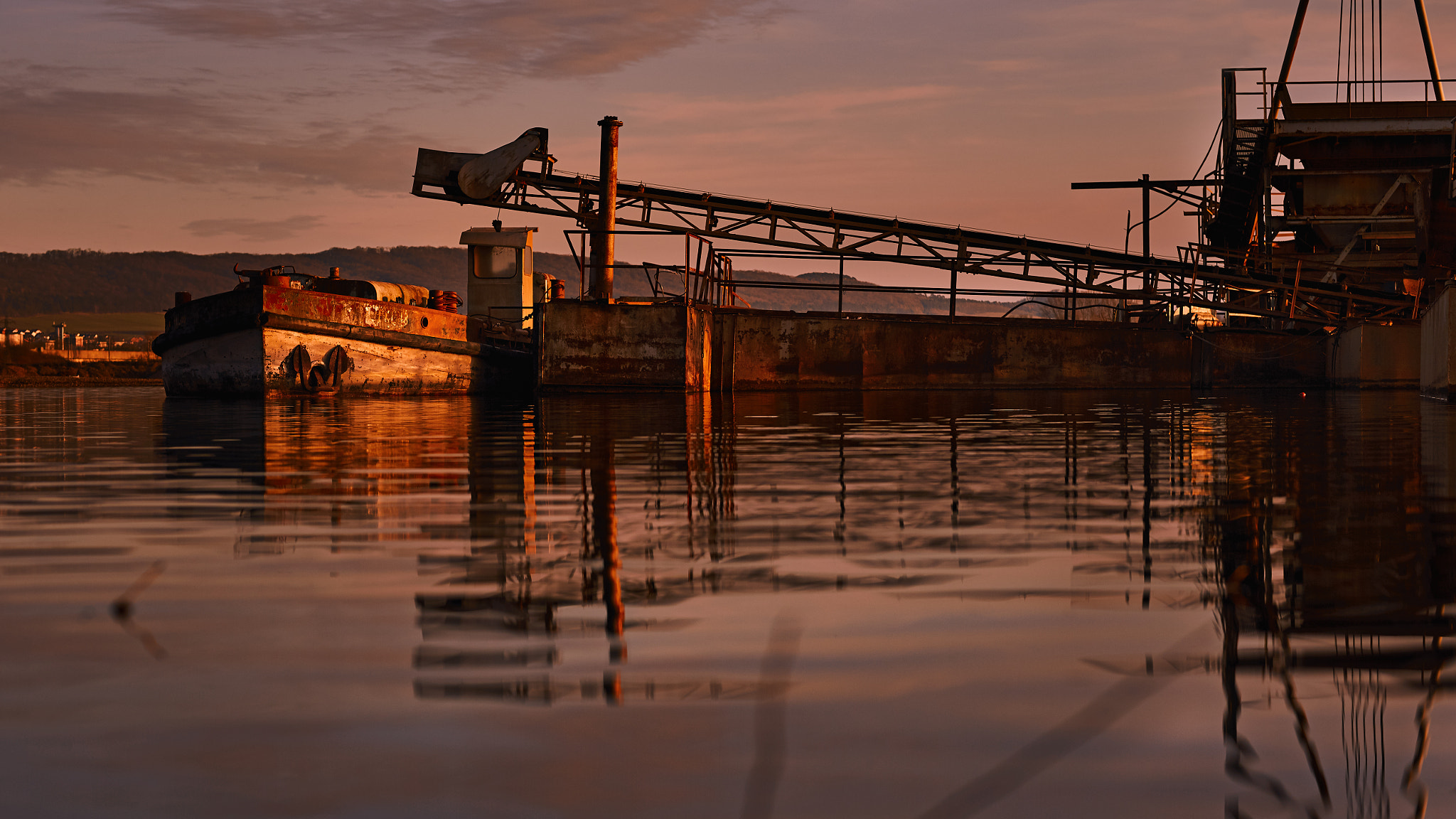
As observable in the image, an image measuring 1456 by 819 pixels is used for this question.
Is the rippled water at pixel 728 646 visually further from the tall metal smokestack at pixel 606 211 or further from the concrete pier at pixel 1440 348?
the tall metal smokestack at pixel 606 211

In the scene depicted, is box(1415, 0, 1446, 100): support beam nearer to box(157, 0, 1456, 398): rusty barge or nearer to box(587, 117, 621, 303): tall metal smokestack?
box(157, 0, 1456, 398): rusty barge

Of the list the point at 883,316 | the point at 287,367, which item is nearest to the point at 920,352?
the point at 883,316

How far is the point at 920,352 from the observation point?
2622 cm

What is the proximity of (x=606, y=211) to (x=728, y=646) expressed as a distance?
66.6 ft

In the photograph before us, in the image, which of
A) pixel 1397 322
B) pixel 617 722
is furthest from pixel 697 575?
pixel 1397 322

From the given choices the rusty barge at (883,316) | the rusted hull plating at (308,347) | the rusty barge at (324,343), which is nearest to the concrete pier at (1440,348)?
the rusty barge at (883,316)

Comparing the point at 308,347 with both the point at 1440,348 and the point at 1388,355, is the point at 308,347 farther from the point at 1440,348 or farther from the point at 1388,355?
the point at 1388,355

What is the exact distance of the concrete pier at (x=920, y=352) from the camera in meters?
22.0

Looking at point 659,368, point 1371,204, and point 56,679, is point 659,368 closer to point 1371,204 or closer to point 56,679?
point 1371,204

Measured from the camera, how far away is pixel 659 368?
22.0 meters

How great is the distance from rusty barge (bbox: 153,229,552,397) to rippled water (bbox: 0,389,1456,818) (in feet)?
54.6

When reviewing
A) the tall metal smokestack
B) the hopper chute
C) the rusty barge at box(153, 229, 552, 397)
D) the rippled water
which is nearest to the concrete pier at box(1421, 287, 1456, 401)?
the rippled water

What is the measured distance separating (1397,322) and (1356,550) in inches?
876

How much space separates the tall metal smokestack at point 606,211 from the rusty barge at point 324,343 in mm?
3904
